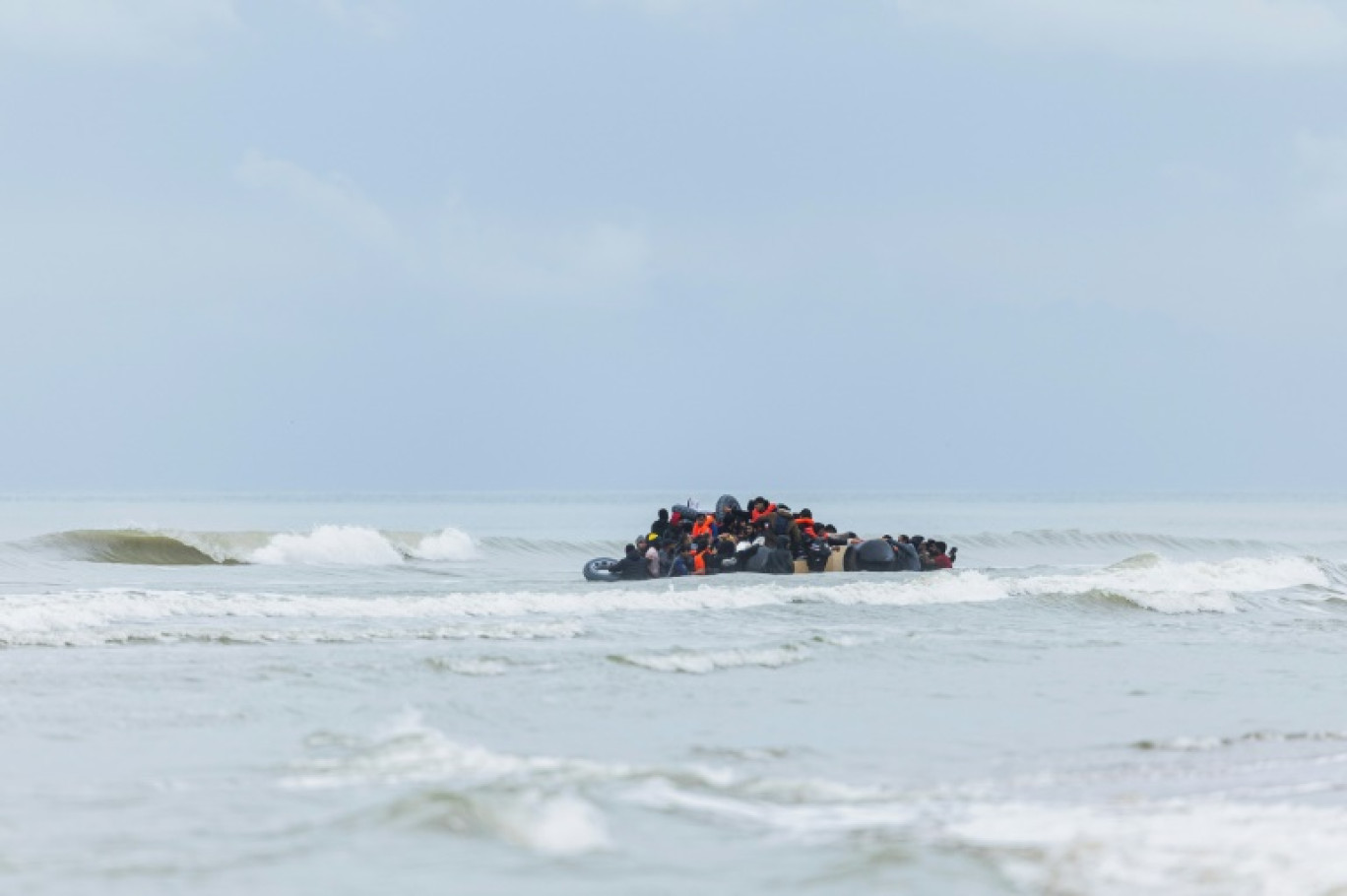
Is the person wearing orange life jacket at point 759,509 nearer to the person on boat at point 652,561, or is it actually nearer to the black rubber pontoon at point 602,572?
the person on boat at point 652,561

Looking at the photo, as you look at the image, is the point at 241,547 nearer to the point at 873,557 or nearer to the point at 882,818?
the point at 873,557

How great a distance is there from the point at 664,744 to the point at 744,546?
18.7 metres

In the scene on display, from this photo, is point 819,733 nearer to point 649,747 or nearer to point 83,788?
point 649,747

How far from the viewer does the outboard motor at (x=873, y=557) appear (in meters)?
31.6

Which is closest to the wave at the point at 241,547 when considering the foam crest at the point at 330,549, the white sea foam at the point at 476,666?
the foam crest at the point at 330,549

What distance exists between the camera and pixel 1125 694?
50.1ft

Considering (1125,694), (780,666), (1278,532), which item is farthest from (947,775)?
(1278,532)

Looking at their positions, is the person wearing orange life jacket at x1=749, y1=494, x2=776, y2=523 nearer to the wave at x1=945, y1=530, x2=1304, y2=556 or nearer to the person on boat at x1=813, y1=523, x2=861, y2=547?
the person on boat at x1=813, y1=523, x2=861, y2=547

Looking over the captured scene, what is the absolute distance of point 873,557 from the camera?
104 feet

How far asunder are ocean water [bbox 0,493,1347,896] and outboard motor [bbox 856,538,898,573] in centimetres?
514

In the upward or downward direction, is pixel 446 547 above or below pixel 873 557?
above

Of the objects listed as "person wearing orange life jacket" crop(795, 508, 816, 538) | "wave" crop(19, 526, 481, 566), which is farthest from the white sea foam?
"wave" crop(19, 526, 481, 566)

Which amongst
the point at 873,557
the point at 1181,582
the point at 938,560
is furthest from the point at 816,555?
the point at 1181,582

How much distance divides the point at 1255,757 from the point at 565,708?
5.17 meters
